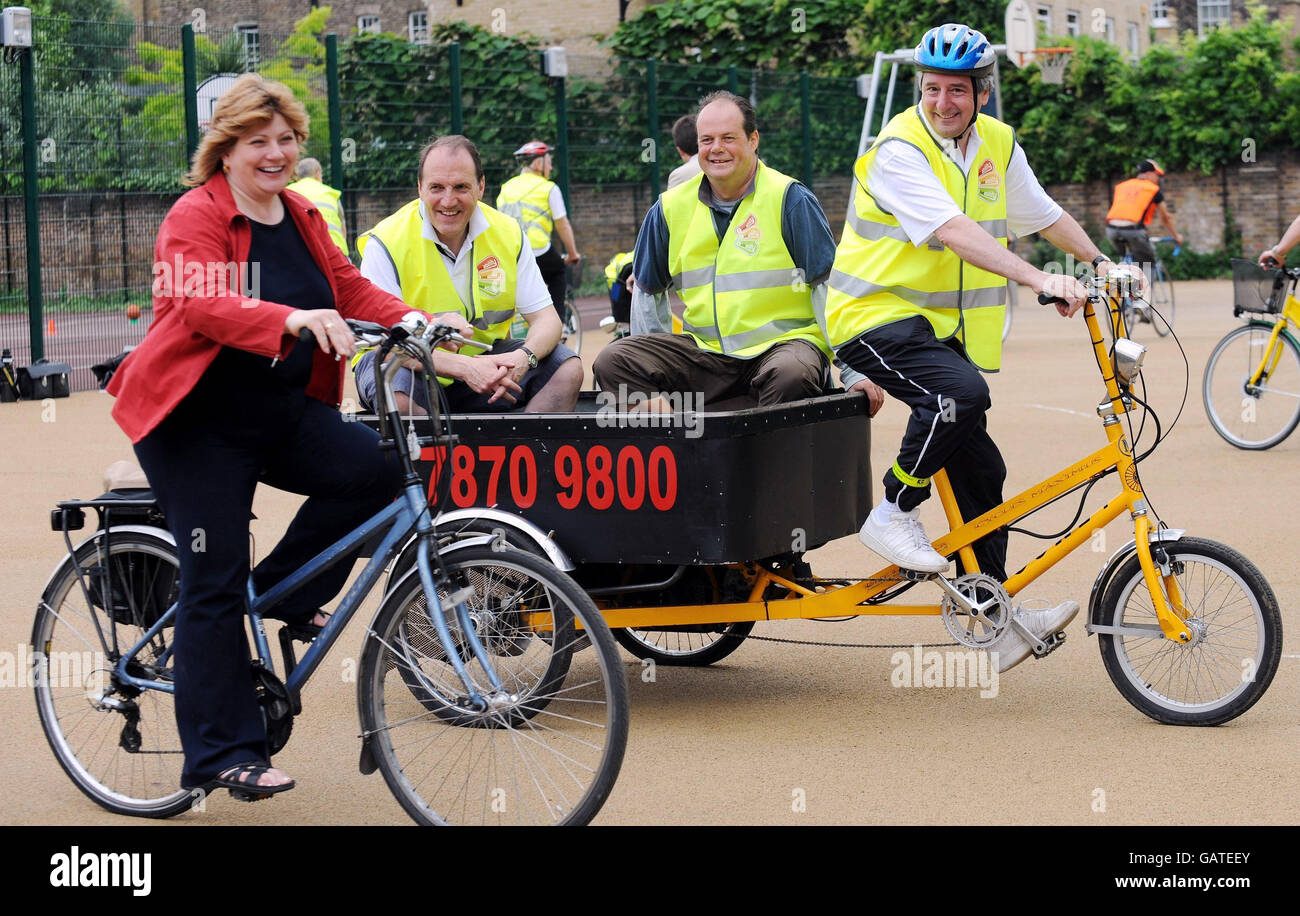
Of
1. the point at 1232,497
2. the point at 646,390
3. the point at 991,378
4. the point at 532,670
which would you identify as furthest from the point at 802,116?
the point at 532,670

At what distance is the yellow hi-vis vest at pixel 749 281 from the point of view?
596cm

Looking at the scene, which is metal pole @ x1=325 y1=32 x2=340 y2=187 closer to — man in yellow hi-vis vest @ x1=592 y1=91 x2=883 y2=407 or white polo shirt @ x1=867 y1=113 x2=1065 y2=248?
man in yellow hi-vis vest @ x1=592 y1=91 x2=883 y2=407

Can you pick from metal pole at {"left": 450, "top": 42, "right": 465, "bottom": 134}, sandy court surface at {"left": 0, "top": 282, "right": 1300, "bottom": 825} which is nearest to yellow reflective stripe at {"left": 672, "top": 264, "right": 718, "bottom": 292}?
sandy court surface at {"left": 0, "top": 282, "right": 1300, "bottom": 825}

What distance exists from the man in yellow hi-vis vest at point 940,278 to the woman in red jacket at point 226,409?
1.77 meters

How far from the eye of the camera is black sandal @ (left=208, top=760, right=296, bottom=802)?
4.24 meters

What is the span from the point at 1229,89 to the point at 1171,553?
84.7 ft

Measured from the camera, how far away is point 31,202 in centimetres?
1396

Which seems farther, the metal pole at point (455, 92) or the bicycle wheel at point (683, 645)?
the metal pole at point (455, 92)

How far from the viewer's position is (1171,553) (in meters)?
5.08

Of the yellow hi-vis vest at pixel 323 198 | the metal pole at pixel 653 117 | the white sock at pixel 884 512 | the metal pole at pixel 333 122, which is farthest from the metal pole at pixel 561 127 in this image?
the white sock at pixel 884 512

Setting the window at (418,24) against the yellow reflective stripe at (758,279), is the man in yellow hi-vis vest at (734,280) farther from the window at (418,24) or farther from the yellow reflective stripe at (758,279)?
the window at (418,24)

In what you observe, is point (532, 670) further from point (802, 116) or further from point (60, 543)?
point (802, 116)

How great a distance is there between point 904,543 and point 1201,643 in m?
0.91

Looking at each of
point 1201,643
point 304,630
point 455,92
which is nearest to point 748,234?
point 1201,643
